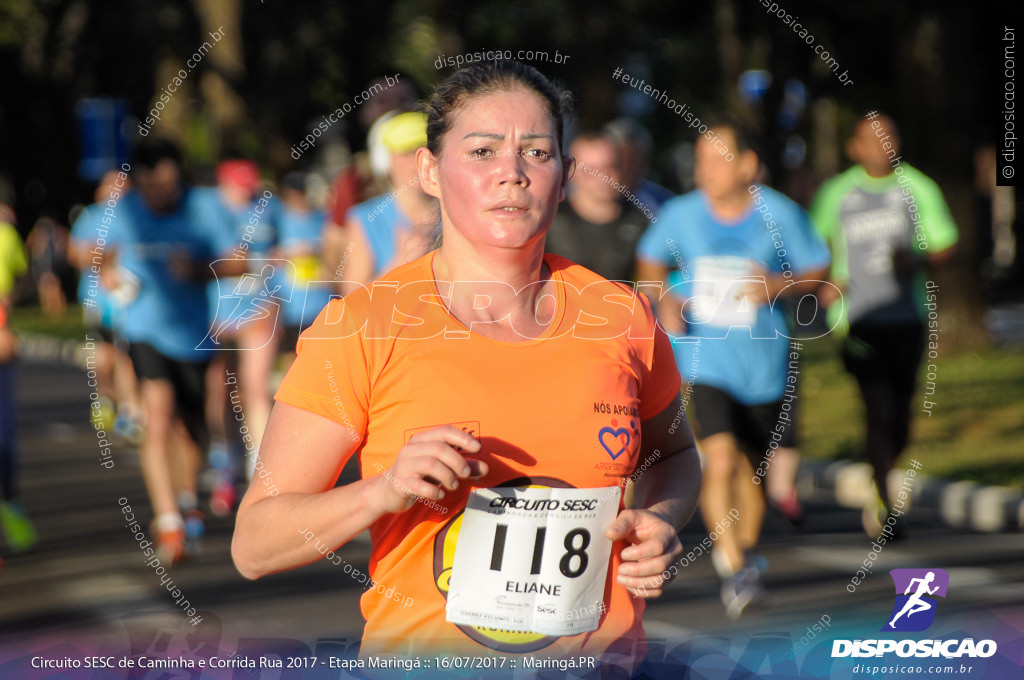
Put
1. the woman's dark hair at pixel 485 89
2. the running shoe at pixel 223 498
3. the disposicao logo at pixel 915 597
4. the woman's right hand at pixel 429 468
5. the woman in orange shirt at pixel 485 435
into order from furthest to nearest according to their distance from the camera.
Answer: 1. the running shoe at pixel 223 498
2. the disposicao logo at pixel 915 597
3. the woman's dark hair at pixel 485 89
4. the woman in orange shirt at pixel 485 435
5. the woman's right hand at pixel 429 468

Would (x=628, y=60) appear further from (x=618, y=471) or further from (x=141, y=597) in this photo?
(x=618, y=471)

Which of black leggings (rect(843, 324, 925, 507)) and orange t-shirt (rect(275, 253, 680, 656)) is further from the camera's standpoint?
black leggings (rect(843, 324, 925, 507))

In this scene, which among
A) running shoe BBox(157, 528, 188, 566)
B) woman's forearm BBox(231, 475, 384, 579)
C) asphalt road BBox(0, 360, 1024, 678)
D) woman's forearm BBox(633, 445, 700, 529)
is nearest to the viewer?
woman's forearm BBox(231, 475, 384, 579)

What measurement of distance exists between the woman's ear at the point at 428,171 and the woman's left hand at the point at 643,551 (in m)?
0.68

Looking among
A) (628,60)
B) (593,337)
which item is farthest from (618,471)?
(628,60)

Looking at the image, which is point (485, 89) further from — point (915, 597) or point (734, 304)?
point (734, 304)

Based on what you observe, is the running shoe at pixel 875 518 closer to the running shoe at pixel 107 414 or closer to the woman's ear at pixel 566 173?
the woman's ear at pixel 566 173

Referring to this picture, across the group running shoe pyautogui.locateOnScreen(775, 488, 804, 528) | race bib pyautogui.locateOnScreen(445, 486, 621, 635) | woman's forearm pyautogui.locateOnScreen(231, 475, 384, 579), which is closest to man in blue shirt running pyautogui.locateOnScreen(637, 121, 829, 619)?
running shoe pyautogui.locateOnScreen(775, 488, 804, 528)

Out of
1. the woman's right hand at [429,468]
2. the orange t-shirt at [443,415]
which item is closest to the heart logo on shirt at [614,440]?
the orange t-shirt at [443,415]

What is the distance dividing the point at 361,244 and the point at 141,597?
1.94m

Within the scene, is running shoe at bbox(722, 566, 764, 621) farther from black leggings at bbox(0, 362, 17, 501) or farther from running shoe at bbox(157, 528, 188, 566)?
black leggings at bbox(0, 362, 17, 501)

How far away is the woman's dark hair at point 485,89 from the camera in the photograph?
8.18ft

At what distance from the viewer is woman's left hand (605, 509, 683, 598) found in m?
2.36

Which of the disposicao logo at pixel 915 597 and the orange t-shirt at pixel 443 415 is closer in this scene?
the orange t-shirt at pixel 443 415
